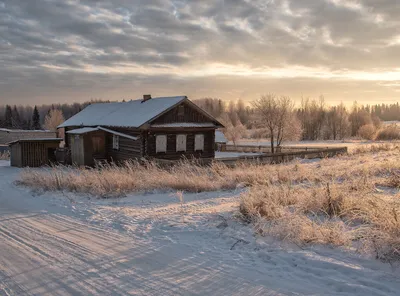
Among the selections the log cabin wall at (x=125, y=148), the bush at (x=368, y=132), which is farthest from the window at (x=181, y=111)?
the bush at (x=368, y=132)

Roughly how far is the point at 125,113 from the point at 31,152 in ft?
24.3

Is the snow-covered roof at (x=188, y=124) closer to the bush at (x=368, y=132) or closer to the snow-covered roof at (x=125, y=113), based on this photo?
the snow-covered roof at (x=125, y=113)

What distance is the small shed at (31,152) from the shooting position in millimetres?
24797

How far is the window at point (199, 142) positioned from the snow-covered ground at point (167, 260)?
1761 centimetres

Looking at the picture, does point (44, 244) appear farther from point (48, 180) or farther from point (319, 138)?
point (319, 138)

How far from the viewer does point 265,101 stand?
44.8 metres

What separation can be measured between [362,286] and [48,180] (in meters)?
10.4

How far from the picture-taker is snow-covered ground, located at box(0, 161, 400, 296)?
4.09m

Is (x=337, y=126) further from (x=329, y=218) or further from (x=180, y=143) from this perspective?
(x=329, y=218)

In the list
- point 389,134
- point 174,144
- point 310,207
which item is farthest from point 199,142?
point 389,134

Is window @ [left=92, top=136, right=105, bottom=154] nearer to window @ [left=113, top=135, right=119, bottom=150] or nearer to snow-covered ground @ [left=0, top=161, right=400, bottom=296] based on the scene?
window @ [left=113, top=135, right=119, bottom=150]

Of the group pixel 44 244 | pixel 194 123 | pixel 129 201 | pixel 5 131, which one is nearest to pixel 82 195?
pixel 129 201

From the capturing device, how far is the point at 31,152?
25125 mm

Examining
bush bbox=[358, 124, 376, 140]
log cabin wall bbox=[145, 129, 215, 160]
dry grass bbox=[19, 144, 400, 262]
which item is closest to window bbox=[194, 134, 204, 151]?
log cabin wall bbox=[145, 129, 215, 160]
